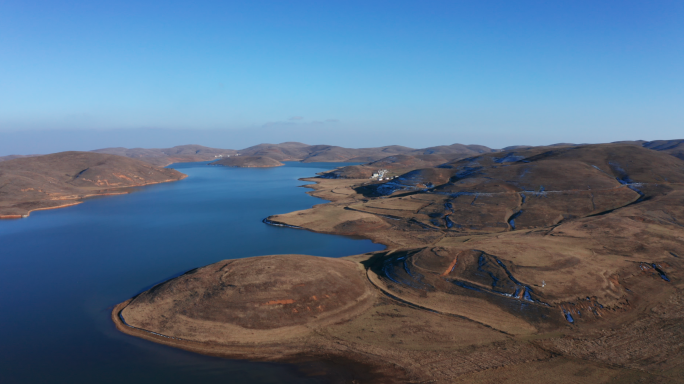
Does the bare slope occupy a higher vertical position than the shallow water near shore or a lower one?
higher

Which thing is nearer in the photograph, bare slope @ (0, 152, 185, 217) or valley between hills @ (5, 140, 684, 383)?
valley between hills @ (5, 140, 684, 383)

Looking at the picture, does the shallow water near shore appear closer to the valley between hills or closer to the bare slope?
the valley between hills

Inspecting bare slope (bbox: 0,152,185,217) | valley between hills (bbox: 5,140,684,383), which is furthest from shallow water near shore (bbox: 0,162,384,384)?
bare slope (bbox: 0,152,185,217)

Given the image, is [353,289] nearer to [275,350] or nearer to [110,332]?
[275,350]

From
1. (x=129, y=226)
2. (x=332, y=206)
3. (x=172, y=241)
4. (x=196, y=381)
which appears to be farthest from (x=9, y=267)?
(x=332, y=206)

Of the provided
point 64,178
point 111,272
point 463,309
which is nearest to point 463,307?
point 463,309

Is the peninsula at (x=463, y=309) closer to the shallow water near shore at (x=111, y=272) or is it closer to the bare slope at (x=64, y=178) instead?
the shallow water near shore at (x=111, y=272)

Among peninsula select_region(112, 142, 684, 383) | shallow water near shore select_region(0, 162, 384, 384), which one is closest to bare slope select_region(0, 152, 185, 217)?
shallow water near shore select_region(0, 162, 384, 384)

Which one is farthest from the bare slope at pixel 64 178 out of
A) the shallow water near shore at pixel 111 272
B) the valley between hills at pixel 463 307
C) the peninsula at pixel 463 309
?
the valley between hills at pixel 463 307
